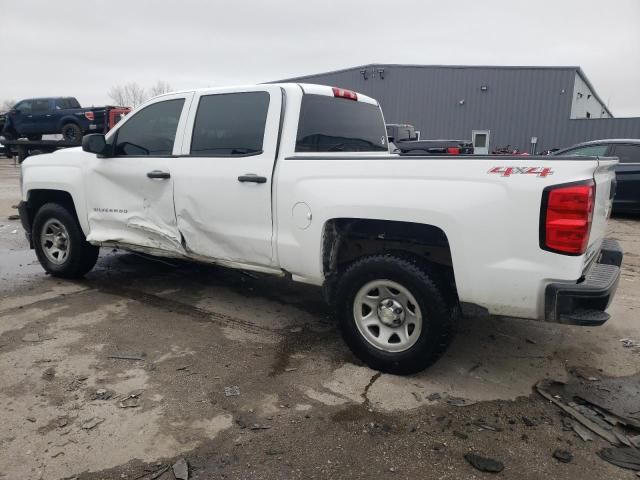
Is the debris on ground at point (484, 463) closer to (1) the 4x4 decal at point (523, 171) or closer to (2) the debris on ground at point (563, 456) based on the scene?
(2) the debris on ground at point (563, 456)

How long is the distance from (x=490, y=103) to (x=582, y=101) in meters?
6.79

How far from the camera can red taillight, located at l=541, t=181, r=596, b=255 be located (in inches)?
106

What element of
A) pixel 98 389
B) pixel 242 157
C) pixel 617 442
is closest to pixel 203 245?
pixel 242 157

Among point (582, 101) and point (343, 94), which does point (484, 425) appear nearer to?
point (343, 94)

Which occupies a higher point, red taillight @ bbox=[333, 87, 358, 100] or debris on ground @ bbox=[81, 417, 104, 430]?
red taillight @ bbox=[333, 87, 358, 100]

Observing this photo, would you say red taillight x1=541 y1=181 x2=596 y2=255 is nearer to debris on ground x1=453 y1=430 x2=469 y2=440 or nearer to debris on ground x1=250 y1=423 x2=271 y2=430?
debris on ground x1=453 y1=430 x2=469 y2=440

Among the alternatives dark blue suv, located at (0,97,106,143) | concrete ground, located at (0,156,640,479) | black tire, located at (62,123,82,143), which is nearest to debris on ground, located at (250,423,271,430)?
concrete ground, located at (0,156,640,479)

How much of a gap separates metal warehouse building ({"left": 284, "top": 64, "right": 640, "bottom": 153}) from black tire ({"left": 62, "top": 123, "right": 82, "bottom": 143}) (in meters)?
13.9

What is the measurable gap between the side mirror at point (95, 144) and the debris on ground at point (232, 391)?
2.73 metres

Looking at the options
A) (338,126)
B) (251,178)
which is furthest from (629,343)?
(251,178)

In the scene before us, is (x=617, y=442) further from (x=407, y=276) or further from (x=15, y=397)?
(x=15, y=397)

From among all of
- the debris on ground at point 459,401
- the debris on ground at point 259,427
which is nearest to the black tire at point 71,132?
the debris on ground at point 259,427

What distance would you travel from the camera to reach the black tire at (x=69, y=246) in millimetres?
5234

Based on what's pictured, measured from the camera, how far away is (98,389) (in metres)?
3.20
